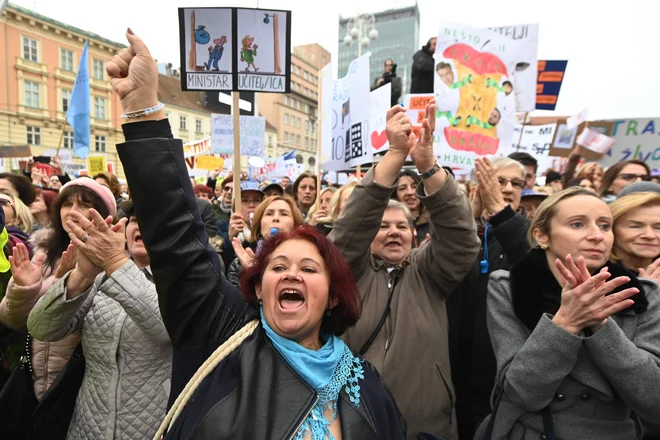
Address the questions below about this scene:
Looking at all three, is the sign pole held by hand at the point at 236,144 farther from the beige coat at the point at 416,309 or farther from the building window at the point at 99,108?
the building window at the point at 99,108

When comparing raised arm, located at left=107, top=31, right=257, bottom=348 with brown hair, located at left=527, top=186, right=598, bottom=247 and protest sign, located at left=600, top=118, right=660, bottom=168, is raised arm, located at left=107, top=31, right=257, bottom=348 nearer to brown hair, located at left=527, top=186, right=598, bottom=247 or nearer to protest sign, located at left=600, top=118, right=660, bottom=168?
brown hair, located at left=527, top=186, right=598, bottom=247

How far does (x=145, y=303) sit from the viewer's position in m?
1.81

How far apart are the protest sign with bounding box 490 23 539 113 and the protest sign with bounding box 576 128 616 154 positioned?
1.35 meters

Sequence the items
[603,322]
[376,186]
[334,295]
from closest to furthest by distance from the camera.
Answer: [603,322], [334,295], [376,186]

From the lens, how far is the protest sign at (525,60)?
4773 millimetres

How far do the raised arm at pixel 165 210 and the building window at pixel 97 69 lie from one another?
41.9 meters

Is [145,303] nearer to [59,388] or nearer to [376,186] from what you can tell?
[59,388]

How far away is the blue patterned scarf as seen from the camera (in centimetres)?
138

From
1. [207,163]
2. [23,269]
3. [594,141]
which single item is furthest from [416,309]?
[207,163]

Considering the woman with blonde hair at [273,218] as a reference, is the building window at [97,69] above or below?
A: above

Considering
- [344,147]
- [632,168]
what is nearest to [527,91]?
[632,168]

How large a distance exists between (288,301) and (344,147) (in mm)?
3986

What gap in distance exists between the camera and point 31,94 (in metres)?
34.9

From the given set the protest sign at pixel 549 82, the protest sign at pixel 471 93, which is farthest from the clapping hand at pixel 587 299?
the protest sign at pixel 549 82
